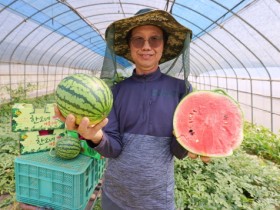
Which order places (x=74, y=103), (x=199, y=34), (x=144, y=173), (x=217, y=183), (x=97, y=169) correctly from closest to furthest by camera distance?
(x=74, y=103) < (x=144, y=173) < (x=97, y=169) < (x=217, y=183) < (x=199, y=34)

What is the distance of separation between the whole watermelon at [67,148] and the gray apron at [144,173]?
118 cm

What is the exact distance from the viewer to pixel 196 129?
1.93 meters

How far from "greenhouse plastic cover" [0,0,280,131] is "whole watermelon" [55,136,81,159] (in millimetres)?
4340


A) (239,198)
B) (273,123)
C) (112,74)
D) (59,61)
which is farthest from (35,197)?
(59,61)

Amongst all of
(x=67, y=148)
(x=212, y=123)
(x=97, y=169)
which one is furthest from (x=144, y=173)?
(x=97, y=169)

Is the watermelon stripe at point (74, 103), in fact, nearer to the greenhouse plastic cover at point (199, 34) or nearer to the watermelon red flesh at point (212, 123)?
the watermelon red flesh at point (212, 123)

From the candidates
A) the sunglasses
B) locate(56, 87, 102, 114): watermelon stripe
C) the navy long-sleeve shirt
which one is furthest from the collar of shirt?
locate(56, 87, 102, 114): watermelon stripe

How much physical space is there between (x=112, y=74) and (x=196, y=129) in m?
0.81

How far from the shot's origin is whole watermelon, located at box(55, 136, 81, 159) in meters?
2.82

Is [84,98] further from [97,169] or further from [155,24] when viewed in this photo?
[97,169]

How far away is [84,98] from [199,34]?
9.36 meters

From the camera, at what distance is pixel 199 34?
32.8ft

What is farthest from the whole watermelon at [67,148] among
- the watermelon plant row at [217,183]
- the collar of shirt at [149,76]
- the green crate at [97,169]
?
the collar of shirt at [149,76]

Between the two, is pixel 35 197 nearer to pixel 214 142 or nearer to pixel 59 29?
pixel 214 142
